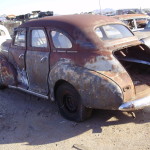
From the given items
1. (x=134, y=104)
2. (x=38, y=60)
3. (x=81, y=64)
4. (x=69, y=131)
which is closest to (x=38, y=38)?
(x=38, y=60)

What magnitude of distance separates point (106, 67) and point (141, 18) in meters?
8.02

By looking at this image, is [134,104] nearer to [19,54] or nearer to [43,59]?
[43,59]

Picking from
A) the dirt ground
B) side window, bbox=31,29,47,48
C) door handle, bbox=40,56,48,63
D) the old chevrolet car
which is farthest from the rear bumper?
side window, bbox=31,29,47,48

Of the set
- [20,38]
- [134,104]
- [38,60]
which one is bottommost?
[134,104]

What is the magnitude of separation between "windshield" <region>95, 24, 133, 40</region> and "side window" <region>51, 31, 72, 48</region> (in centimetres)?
56

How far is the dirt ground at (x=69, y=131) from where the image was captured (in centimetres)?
421

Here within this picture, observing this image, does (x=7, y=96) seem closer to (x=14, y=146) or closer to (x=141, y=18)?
(x=14, y=146)

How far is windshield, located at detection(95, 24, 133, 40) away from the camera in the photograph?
5.03 meters

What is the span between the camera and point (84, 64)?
4.46m

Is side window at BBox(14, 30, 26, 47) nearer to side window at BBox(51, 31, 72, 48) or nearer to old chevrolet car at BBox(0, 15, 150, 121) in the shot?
old chevrolet car at BBox(0, 15, 150, 121)

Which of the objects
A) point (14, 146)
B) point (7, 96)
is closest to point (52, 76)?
point (14, 146)

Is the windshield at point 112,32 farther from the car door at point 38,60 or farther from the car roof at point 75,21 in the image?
the car door at point 38,60

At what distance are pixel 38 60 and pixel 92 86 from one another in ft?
4.95

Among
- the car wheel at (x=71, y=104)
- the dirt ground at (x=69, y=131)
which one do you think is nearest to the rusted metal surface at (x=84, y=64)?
the car wheel at (x=71, y=104)
